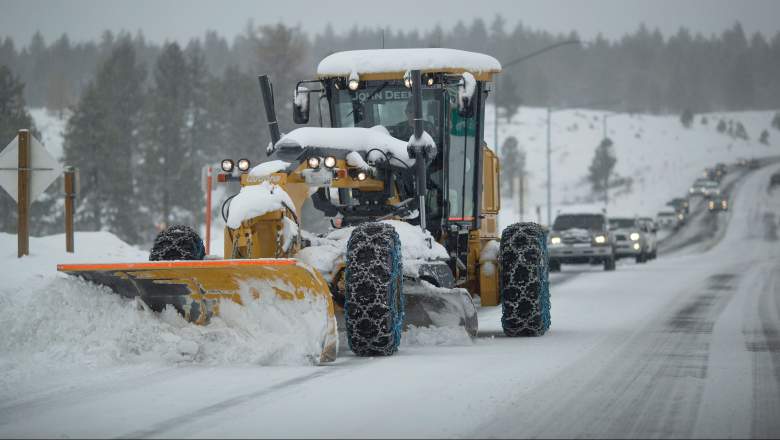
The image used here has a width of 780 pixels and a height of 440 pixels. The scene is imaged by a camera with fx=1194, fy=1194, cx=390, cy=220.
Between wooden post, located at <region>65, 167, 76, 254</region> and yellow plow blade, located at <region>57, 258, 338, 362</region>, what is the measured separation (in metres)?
10.1

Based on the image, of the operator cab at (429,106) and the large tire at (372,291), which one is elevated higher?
the operator cab at (429,106)

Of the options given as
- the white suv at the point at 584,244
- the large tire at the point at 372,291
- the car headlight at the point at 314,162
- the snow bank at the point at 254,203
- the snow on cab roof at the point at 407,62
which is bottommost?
the white suv at the point at 584,244

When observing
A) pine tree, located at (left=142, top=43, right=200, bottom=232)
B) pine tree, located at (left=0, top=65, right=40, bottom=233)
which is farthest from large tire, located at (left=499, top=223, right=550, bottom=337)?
pine tree, located at (left=142, top=43, right=200, bottom=232)

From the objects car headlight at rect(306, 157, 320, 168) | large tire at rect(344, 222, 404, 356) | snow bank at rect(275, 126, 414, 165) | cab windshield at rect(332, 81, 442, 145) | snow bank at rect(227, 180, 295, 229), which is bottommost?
large tire at rect(344, 222, 404, 356)

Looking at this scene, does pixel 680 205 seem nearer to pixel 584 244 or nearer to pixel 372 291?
pixel 584 244

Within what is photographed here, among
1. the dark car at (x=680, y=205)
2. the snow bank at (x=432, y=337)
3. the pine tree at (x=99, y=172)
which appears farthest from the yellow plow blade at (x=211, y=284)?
the dark car at (x=680, y=205)

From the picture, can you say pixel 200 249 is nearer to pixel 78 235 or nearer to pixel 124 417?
pixel 124 417

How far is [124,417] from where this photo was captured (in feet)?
23.7

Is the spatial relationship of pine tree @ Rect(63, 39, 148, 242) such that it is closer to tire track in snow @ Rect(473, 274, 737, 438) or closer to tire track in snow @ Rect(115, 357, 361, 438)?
tire track in snow @ Rect(473, 274, 737, 438)

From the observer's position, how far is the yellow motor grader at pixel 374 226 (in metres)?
9.90

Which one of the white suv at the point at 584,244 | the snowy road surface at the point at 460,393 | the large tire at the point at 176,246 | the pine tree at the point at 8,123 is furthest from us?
the pine tree at the point at 8,123

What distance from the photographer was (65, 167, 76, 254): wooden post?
64.3 ft

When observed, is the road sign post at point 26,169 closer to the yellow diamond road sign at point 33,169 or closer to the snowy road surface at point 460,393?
the yellow diamond road sign at point 33,169

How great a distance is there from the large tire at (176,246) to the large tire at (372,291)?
232cm
